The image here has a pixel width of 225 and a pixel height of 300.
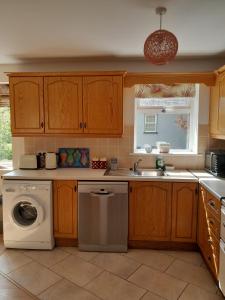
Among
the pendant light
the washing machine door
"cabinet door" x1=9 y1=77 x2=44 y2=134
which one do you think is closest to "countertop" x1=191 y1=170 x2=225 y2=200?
the pendant light

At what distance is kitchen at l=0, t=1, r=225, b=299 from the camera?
2.36 meters

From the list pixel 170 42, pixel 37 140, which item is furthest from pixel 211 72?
pixel 37 140

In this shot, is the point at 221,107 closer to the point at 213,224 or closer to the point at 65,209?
the point at 213,224

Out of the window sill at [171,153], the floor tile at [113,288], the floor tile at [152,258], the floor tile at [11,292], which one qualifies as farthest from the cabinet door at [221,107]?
the floor tile at [11,292]

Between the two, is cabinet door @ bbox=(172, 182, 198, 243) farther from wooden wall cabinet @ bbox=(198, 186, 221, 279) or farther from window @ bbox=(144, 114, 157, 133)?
window @ bbox=(144, 114, 157, 133)

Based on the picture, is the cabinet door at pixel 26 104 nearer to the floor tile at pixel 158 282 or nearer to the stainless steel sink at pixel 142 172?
the stainless steel sink at pixel 142 172

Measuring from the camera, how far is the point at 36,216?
290 cm

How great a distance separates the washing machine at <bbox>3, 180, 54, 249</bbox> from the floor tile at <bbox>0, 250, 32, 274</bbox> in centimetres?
9

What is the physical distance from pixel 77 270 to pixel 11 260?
29.7 inches

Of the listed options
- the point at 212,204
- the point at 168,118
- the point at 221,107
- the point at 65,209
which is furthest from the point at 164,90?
the point at 65,209

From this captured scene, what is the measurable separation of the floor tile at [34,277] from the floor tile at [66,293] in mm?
69

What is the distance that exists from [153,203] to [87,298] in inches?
46.4

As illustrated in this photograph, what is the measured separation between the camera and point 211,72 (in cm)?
301

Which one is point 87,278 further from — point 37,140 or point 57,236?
point 37,140
